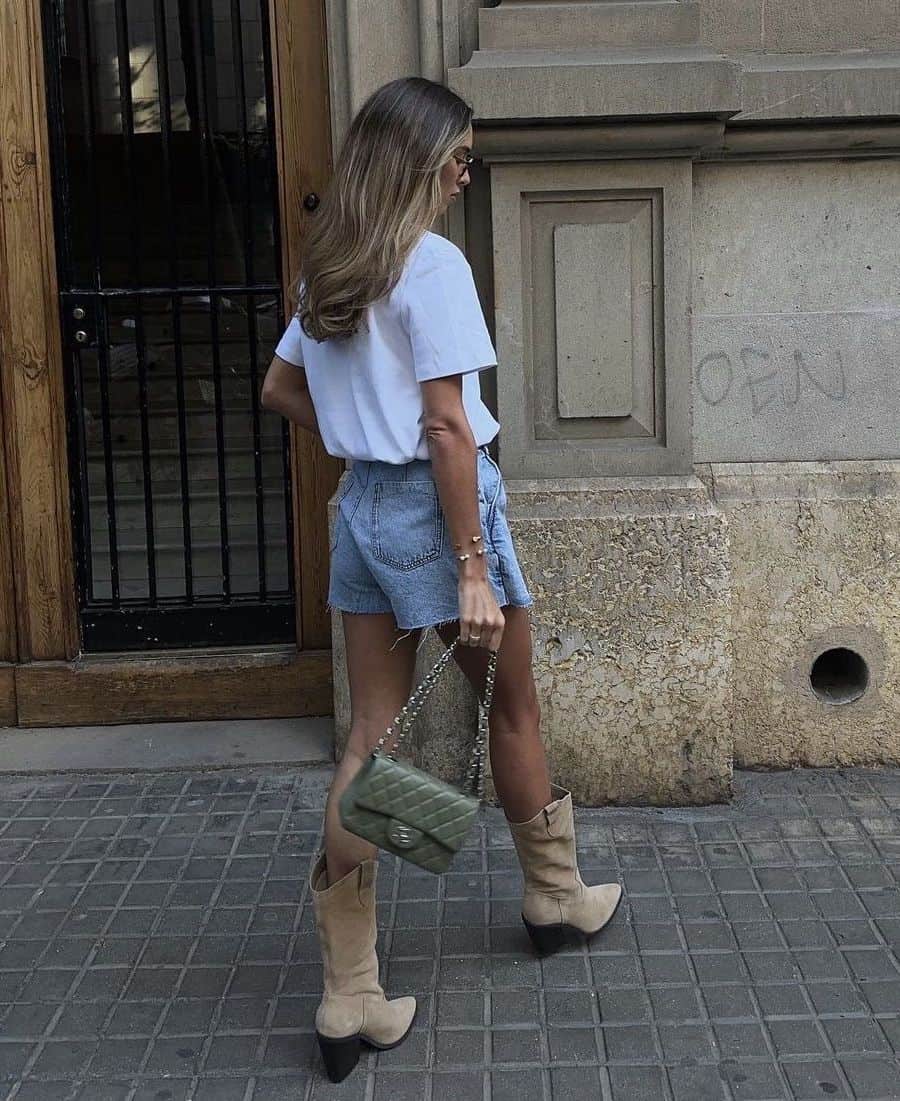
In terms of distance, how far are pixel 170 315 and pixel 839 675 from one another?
258 centimetres

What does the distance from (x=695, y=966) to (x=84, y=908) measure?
63.4 inches

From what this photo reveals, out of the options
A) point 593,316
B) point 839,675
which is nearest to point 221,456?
point 593,316

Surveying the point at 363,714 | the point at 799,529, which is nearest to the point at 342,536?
the point at 363,714

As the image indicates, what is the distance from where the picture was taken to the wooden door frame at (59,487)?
15.5 feet

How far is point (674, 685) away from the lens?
437 cm

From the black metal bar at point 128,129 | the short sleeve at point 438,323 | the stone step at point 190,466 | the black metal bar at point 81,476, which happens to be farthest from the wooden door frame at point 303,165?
the short sleeve at point 438,323

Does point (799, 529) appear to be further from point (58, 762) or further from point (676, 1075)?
point (58, 762)

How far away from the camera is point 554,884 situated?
11.3 ft

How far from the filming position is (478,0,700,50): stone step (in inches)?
166

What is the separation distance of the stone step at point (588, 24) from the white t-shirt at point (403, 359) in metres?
1.62

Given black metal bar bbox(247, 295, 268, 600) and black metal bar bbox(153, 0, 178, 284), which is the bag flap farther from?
black metal bar bbox(153, 0, 178, 284)

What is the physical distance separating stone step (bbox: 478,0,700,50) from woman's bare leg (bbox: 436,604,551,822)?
1.94 metres

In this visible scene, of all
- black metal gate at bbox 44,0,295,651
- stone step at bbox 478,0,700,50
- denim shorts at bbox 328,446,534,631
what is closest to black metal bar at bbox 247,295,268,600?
black metal gate at bbox 44,0,295,651

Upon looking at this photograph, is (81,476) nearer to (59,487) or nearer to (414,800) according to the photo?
(59,487)
